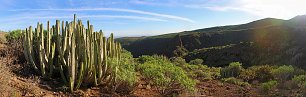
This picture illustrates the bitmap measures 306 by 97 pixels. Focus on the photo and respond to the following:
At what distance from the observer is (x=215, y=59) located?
4197 centimetres

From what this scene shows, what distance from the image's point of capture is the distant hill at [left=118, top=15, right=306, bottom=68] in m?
34.0

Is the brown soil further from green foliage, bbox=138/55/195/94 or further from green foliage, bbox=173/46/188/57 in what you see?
green foliage, bbox=173/46/188/57

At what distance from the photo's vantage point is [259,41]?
148 ft

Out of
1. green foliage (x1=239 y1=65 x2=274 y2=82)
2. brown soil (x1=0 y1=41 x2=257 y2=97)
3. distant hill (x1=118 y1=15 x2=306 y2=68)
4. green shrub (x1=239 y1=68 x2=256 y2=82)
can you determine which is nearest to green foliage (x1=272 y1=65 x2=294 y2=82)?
green foliage (x1=239 y1=65 x2=274 y2=82)

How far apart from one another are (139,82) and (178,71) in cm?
155

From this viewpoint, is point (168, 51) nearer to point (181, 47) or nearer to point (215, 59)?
point (181, 47)

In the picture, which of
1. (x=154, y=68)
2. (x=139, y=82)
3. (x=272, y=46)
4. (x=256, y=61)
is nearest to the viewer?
(x=154, y=68)

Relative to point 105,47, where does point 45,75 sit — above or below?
below

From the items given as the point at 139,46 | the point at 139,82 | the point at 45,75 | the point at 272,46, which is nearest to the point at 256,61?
the point at 272,46

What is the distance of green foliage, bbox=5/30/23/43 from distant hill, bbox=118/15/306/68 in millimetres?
20724

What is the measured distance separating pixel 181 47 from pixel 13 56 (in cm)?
5841

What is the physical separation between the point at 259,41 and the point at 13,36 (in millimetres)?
37180

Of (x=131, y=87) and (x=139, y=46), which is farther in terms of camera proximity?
(x=139, y=46)

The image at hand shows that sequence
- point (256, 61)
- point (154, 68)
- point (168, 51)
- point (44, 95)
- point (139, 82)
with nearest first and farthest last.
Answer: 1. point (44, 95)
2. point (154, 68)
3. point (139, 82)
4. point (256, 61)
5. point (168, 51)
